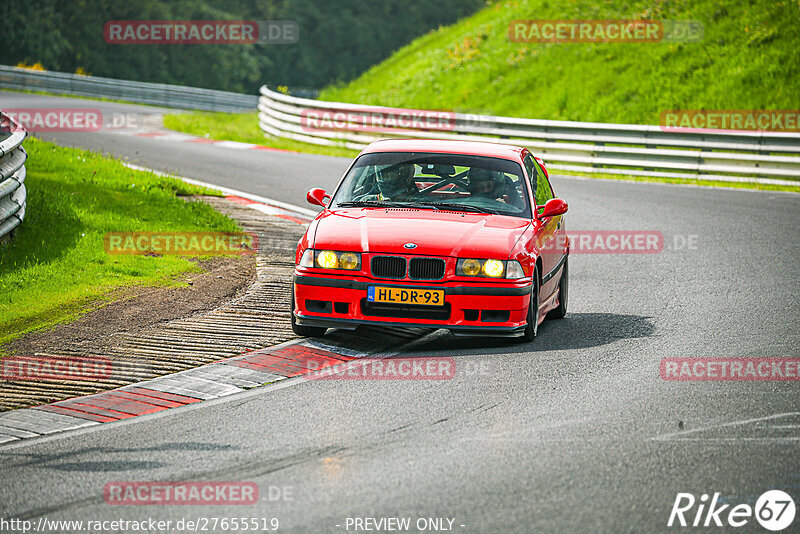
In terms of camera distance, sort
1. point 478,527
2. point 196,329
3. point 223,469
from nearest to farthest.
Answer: point 478,527 → point 223,469 → point 196,329

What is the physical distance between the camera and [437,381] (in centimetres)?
811

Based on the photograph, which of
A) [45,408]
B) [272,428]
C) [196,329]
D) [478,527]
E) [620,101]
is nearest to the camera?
[478,527]

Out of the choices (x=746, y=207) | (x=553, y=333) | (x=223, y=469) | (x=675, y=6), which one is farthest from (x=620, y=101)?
(x=223, y=469)

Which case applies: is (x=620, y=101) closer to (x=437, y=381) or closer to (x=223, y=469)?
(x=437, y=381)

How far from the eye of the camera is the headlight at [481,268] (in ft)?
29.5

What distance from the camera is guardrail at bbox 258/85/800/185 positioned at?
22625mm

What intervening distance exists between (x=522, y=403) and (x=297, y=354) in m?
2.18
